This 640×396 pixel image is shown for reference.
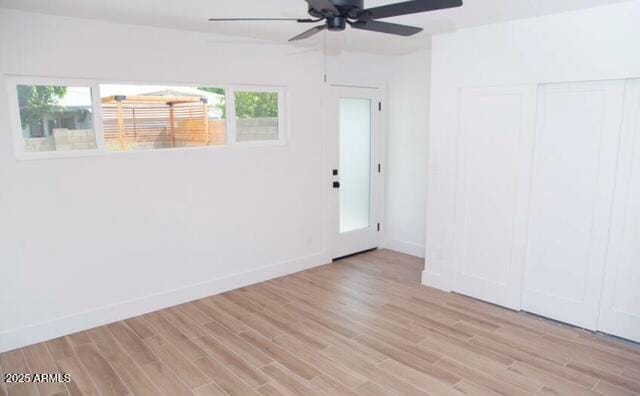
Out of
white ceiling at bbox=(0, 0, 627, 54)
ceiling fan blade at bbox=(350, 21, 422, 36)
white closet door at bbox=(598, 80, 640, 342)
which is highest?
white ceiling at bbox=(0, 0, 627, 54)

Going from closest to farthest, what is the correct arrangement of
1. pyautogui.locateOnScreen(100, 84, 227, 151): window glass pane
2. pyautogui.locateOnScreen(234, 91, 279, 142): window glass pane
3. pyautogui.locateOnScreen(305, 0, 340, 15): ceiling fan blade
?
pyautogui.locateOnScreen(305, 0, 340, 15): ceiling fan blade, pyautogui.locateOnScreen(100, 84, 227, 151): window glass pane, pyautogui.locateOnScreen(234, 91, 279, 142): window glass pane

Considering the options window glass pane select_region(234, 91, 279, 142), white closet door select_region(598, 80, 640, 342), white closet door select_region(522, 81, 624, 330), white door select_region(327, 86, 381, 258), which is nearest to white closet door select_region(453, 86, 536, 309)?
white closet door select_region(522, 81, 624, 330)

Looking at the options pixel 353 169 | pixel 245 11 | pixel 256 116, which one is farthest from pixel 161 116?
pixel 353 169

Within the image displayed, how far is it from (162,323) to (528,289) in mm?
3443

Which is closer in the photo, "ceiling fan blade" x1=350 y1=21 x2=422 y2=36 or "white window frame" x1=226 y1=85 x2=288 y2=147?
"ceiling fan blade" x1=350 y1=21 x2=422 y2=36

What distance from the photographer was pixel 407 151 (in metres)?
5.78

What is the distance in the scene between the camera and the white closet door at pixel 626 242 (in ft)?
10.9

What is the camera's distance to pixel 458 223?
14.6 ft

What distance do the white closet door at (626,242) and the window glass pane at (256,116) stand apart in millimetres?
3352

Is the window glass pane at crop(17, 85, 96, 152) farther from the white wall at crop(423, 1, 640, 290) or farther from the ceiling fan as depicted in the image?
the white wall at crop(423, 1, 640, 290)

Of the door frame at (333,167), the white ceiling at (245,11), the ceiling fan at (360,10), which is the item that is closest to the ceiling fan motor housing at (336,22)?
the ceiling fan at (360,10)

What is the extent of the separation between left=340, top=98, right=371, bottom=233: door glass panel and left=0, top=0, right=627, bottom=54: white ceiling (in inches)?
57.0

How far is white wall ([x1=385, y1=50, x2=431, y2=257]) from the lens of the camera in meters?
5.52

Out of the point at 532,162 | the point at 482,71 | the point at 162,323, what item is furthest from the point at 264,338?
the point at 482,71
